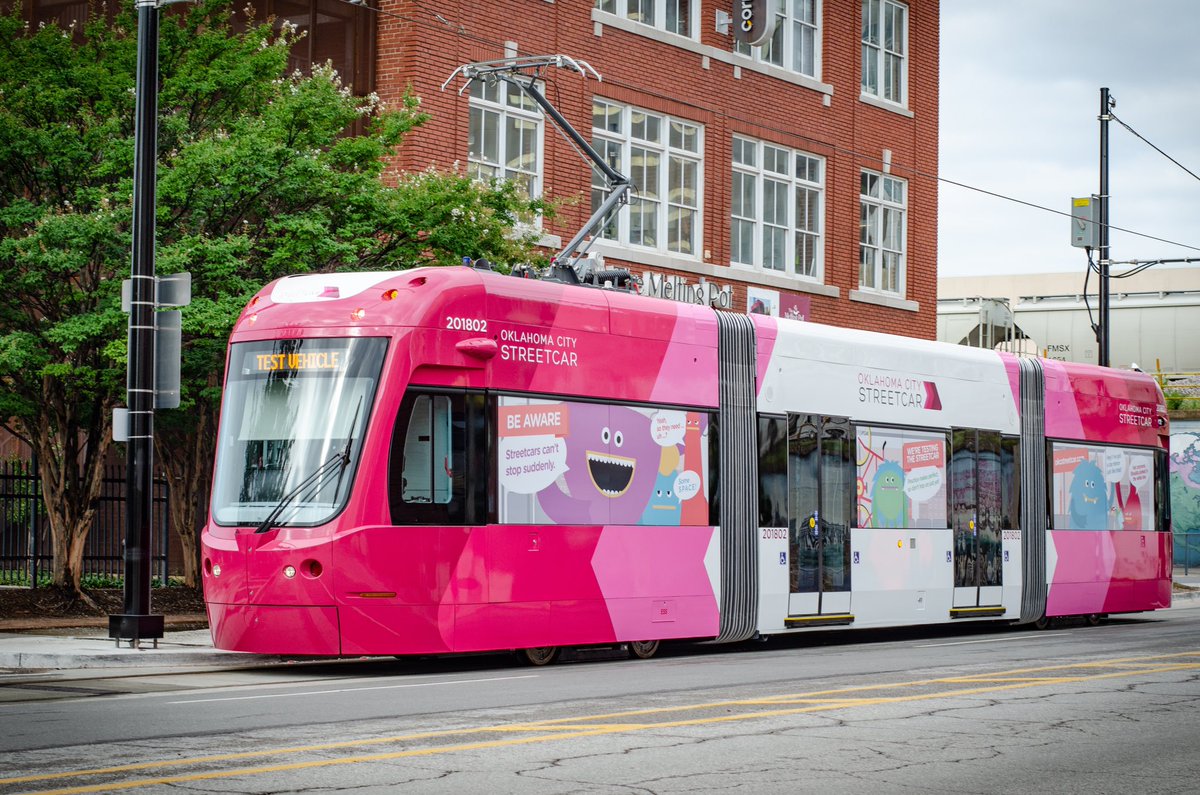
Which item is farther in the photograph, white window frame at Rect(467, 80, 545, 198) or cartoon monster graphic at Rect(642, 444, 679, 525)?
white window frame at Rect(467, 80, 545, 198)

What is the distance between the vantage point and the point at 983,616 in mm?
21375

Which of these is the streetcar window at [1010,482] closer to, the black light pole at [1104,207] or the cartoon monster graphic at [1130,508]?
the cartoon monster graphic at [1130,508]

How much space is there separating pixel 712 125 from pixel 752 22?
2232 millimetres

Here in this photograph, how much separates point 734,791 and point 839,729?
256cm

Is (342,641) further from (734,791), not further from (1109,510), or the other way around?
(1109,510)

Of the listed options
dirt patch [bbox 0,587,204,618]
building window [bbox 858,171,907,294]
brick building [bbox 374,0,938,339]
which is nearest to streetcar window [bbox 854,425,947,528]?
brick building [bbox 374,0,938,339]

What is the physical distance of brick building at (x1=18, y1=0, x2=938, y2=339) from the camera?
26047 mm

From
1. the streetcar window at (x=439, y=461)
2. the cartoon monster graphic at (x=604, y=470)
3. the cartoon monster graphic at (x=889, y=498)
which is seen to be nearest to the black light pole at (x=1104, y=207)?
the cartoon monster graphic at (x=889, y=498)

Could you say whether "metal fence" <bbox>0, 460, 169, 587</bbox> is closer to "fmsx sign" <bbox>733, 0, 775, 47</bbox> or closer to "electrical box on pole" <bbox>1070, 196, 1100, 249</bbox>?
"fmsx sign" <bbox>733, 0, 775, 47</bbox>

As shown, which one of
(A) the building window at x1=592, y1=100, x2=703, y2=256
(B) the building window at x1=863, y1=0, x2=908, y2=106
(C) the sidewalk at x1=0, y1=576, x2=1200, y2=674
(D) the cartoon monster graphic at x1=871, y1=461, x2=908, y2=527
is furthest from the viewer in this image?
(B) the building window at x1=863, y1=0, x2=908, y2=106

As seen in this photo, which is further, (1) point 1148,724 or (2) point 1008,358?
(2) point 1008,358

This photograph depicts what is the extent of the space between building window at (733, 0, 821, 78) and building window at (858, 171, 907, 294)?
Result: 3.07 metres

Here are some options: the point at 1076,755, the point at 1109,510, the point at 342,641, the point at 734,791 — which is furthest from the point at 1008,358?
the point at 734,791

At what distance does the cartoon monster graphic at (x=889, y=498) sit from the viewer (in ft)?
64.1
